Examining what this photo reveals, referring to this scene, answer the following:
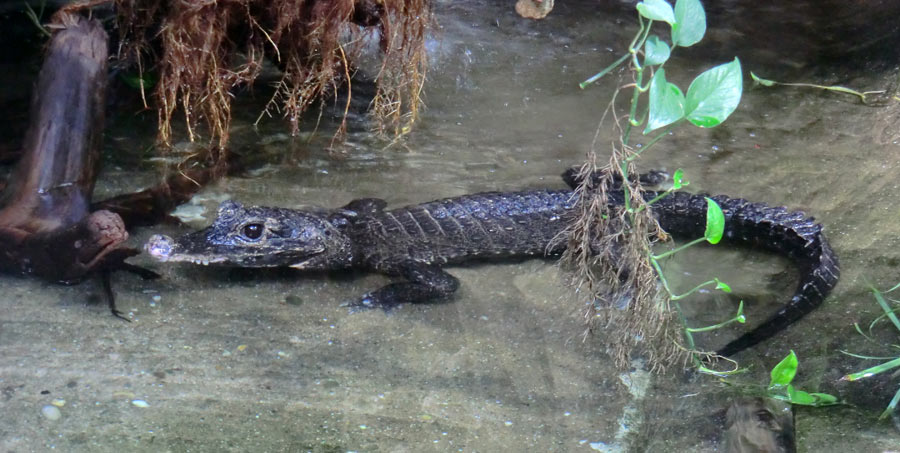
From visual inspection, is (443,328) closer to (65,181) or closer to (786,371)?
(786,371)

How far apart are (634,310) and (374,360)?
1.10 m

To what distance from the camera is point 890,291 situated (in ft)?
11.2

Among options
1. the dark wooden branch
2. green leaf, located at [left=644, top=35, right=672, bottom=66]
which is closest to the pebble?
the dark wooden branch

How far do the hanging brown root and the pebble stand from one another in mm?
2185

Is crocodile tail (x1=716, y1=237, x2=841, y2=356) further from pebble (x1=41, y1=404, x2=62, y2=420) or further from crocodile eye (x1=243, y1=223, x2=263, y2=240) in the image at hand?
pebble (x1=41, y1=404, x2=62, y2=420)

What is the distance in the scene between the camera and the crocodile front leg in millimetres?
3602

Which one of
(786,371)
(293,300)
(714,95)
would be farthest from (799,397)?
(293,300)

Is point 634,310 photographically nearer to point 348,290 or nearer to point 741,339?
point 741,339

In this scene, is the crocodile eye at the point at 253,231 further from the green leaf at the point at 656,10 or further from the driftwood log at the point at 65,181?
the green leaf at the point at 656,10

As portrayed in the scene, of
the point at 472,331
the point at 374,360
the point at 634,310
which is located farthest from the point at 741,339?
the point at 374,360

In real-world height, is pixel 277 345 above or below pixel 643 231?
below

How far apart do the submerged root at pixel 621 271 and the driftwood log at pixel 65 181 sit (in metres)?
2.07

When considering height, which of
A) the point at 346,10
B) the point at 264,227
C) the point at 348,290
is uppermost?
the point at 346,10

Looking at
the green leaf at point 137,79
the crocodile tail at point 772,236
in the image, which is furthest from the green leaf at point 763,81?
the green leaf at point 137,79
